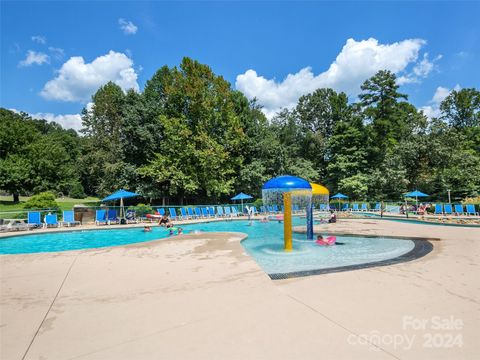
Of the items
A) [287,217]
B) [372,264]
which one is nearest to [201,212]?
[287,217]

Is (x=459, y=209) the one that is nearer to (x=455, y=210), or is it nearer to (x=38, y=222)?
(x=455, y=210)

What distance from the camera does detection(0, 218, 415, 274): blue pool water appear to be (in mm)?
8008

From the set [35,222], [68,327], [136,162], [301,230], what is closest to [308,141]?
[136,162]

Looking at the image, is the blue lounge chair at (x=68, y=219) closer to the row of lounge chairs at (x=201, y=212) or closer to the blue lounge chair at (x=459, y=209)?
the row of lounge chairs at (x=201, y=212)

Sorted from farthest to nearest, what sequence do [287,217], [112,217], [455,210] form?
[455,210], [112,217], [287,217]

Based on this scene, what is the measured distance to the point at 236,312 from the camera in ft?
12.7

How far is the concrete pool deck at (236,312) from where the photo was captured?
9.68 ft

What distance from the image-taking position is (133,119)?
3033 centimetres

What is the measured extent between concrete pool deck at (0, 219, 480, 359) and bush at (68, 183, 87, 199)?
5786 cm

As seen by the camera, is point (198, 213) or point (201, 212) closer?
→ point (198, 213)

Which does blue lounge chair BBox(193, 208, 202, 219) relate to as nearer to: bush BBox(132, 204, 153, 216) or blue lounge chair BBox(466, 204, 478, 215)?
bush BBox(132, 204, 153, 216)

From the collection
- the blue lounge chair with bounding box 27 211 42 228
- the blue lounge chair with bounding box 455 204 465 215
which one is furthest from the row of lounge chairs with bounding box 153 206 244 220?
the blue lounge chair with bounding box 455 204 465 215

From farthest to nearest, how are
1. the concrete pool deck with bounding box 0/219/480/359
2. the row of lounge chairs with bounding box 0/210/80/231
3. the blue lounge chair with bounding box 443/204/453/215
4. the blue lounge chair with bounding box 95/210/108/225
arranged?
the blue lounge chair with bounding box 443/204/453/215
the blue lounge chair with bounding box 95/210/108/225
the row of lounge chairs with bounding box 0/210/80/231
the concrete pool deck with bounding box 0/219/480/359

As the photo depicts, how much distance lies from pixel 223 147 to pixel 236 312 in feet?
86.6
